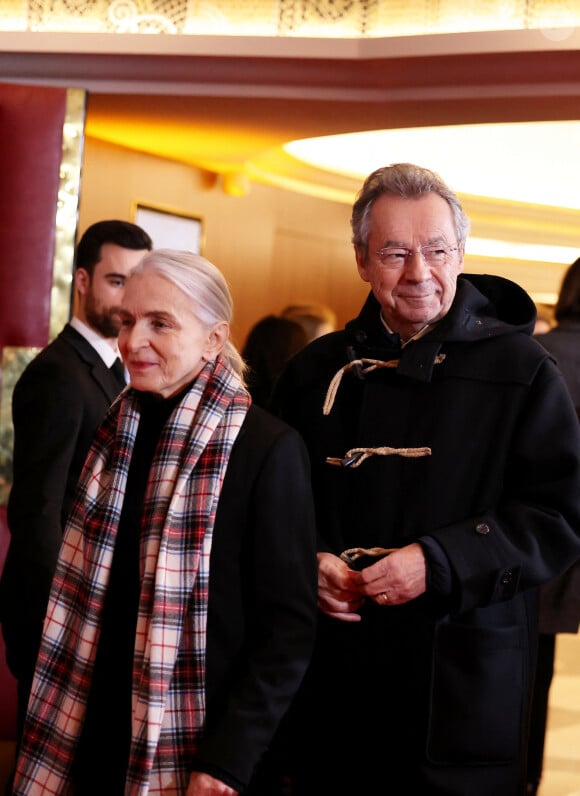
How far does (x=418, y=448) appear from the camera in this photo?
2.13m

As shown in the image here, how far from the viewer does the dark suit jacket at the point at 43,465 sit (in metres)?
2.83

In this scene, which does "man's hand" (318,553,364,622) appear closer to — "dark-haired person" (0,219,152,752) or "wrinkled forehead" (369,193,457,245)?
"wrinkled forehead" (369,193,457,245)

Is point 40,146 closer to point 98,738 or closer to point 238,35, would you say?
point 238,35

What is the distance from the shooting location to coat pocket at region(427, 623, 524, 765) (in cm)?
206

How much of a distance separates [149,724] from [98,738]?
0.63 ft

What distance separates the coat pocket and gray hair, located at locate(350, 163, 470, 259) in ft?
2.46

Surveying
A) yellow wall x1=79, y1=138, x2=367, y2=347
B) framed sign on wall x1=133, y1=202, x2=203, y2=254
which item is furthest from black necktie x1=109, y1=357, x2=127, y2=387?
framed sign on wall x1=133, y1=202, x2=203, y2=254

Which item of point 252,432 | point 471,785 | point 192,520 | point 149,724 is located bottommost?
point 471,785

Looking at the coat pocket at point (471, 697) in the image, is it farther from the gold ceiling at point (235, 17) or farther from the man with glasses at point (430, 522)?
the gold ceiling at point (235, 17)

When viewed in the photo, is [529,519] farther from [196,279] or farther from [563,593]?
[563,593]

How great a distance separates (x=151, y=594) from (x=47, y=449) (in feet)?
3.71

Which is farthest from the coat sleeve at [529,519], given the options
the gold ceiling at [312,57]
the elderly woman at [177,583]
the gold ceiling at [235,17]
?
the gold ceiling at [235,17]

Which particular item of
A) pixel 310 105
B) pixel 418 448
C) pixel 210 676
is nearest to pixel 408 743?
pixel 210 676

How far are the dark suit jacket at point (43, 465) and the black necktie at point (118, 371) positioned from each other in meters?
0.06
